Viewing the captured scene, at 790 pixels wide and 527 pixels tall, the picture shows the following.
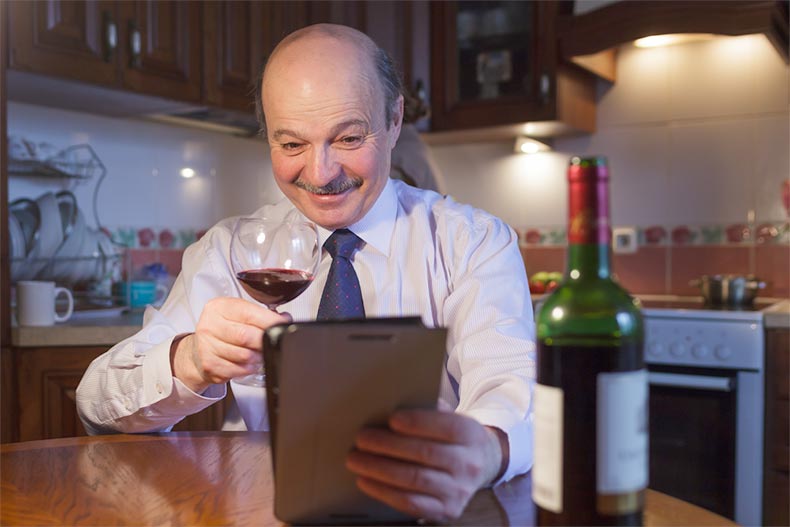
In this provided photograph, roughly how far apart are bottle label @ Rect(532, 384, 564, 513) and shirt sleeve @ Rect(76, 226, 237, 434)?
1.93 feet

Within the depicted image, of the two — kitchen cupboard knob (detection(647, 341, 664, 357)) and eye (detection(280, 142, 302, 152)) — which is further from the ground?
eye (detection(280, 142, 302, 152))

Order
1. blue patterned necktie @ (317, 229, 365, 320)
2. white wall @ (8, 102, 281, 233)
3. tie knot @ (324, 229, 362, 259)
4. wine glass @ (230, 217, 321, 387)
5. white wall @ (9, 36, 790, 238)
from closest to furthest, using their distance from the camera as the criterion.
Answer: wine glass @ (230, 217, 321, 387)
blue patterned necktie @ (317, 229, 365, 320)
tie knot @ (324, 229, 362, 259)
white wall @ (8, 102, 281, 233)
white wall @ (9, 36, 790, 238)

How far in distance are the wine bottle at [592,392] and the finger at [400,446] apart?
3.5 inches

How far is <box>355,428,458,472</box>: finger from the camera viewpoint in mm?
629

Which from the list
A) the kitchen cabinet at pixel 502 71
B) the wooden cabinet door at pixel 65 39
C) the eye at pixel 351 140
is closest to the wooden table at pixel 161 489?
the eye at pixel 351 140

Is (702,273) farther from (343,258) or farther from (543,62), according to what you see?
(343,258)

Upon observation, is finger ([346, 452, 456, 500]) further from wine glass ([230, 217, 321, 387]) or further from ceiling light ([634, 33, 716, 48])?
ceiling light ([634, 33, 716, 48])

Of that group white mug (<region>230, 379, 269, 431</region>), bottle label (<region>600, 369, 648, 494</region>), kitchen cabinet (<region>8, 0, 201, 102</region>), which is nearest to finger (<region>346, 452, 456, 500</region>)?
bottle label (<region>600, 369, 648, 494</region>)

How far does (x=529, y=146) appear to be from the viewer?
3.34 metres

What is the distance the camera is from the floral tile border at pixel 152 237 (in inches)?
107

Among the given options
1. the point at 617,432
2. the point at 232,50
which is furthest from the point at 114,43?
the point at 617,432

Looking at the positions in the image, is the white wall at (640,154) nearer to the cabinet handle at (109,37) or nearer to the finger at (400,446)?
the cabinet handle at (109,37)

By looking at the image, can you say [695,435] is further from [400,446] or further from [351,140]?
[400,446]

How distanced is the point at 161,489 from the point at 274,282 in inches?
10.9
